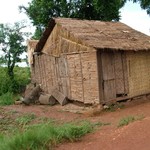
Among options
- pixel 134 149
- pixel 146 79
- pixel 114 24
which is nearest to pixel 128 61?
pixel 146 79

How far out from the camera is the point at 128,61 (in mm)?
15312

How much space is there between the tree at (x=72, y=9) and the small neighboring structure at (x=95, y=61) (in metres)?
5.94

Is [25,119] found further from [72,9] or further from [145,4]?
[145,4]

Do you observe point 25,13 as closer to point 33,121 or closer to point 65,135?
point 33,121

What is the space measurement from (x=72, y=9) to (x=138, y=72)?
955 cm

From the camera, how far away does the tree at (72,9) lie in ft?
76.5

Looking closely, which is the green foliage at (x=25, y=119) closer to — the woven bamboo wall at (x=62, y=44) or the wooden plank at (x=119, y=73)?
the woven bamboo wall at (x=62, y=44)

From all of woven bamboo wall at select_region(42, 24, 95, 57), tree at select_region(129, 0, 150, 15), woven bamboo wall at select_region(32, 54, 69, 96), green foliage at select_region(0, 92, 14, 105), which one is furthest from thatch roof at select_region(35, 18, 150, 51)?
tree at select_region(129, 0, 150, 15)

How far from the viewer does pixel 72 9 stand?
23781 mm

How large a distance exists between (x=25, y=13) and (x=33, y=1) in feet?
3.71

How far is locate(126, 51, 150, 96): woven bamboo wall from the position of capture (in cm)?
1537

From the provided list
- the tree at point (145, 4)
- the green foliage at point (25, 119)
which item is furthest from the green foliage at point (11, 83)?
the tree at point (145, 4)

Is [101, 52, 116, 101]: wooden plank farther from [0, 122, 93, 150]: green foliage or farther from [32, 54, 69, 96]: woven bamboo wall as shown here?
[0, 122, 93, 150]: green foliage

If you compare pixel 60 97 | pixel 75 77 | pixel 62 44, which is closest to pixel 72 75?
pixel 75 77
